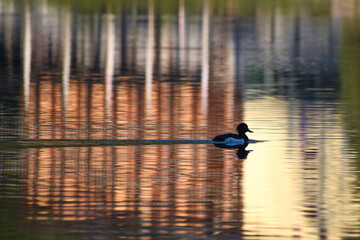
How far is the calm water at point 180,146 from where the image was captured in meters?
17.1

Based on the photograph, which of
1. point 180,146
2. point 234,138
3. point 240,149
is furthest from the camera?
point 234,138

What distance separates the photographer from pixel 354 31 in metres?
78.8

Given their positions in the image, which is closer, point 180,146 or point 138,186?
point 138,186

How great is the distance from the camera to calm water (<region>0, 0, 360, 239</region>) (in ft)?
56.2

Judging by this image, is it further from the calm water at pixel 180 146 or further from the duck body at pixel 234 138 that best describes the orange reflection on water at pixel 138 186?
the duck body at pixel 234 138

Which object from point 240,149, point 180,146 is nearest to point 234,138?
point 240,149

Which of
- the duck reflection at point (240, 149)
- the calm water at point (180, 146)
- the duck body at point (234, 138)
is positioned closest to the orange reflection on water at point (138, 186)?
the calm water at point (180, 146)

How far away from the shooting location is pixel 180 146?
2484 centimetres

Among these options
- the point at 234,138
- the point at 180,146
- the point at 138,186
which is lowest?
the point at 138,186

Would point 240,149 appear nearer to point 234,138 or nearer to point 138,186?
point 234,138

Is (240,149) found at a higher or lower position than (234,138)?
lower

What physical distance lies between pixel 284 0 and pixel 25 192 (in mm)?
147788

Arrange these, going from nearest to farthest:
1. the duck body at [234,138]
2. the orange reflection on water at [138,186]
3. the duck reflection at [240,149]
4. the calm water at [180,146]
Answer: the calm water at [180,146] < the orange reflection on water at [138,186] < the duck reflection at [240,149] < the duck body at [234,138]

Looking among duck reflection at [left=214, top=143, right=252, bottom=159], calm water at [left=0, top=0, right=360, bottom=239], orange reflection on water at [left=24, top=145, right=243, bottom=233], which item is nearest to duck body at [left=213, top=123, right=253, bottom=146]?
duck reflection at [left=214, top=143, right=252, bottom=159]
